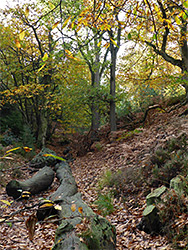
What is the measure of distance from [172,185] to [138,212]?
0.95m

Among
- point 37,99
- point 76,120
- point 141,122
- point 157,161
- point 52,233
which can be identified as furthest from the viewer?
point 76,120

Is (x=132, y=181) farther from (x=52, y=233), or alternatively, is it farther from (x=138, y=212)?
(x=52, y=233)

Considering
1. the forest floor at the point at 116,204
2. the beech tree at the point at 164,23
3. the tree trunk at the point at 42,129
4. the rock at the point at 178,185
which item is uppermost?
the beech tree at the point at 164,23

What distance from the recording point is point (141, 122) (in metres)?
10.9

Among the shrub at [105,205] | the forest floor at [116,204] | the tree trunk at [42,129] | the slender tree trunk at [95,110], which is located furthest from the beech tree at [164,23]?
the tree trunk at [42,129]

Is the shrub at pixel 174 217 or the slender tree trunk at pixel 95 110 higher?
the slender tree trunk at pixel 95 110

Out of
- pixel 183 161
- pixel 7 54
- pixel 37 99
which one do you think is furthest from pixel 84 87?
pixel 183 161

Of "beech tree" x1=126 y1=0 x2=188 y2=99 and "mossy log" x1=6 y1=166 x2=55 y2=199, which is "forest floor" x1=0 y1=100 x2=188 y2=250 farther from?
"beech tree" x1=126 y1=0 x2=188 y2=99

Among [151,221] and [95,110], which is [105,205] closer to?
[151,221]

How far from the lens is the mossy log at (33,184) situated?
18.8 ft

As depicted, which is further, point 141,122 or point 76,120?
point 76,120

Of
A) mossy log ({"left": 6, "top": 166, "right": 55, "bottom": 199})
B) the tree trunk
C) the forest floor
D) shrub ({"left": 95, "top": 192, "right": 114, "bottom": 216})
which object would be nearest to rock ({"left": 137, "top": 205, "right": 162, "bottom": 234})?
the forest floor

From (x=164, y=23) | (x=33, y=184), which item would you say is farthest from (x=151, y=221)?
(x=164, y=23)

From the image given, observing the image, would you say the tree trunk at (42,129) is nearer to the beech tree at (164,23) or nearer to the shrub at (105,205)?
the beech tree at (164,23)
